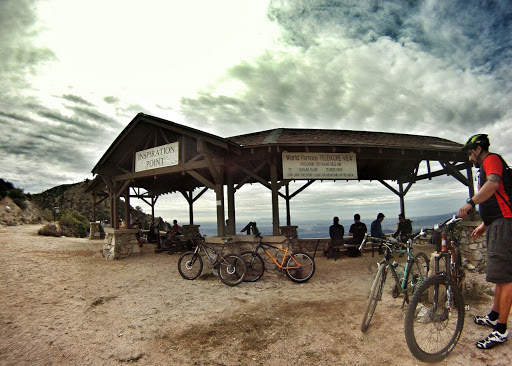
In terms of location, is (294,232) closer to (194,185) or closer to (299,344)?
(194,185)

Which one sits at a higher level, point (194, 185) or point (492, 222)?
point (194, 185)

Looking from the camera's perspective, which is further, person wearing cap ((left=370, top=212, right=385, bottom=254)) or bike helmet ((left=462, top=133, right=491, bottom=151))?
person wearing cap ((left=370, top=212, right=385, bottom=254))

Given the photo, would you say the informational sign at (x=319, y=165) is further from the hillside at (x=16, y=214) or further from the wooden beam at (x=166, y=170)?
the hillside at (x=16, y=214)

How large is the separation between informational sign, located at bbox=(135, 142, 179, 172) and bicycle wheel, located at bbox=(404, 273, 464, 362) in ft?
25.1

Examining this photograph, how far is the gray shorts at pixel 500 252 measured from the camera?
9.43ft

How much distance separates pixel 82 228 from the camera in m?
23.8

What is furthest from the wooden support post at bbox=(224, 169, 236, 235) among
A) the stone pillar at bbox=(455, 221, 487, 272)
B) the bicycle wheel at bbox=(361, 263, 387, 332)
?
the stone pillar at bbox=(455, 221, 487, 272)

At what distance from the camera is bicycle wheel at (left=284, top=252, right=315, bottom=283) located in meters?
6.87

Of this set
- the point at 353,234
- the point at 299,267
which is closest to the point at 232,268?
the point at 299,267

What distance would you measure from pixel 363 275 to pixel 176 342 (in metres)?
5.24

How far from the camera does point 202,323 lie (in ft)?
14.3

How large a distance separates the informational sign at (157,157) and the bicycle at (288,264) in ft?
13.1

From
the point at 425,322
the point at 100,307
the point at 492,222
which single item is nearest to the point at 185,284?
the point at 100,307

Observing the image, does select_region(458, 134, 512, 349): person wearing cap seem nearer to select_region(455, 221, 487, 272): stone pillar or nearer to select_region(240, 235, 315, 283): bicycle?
select_region(240, 235, 315, 283): bicycle
